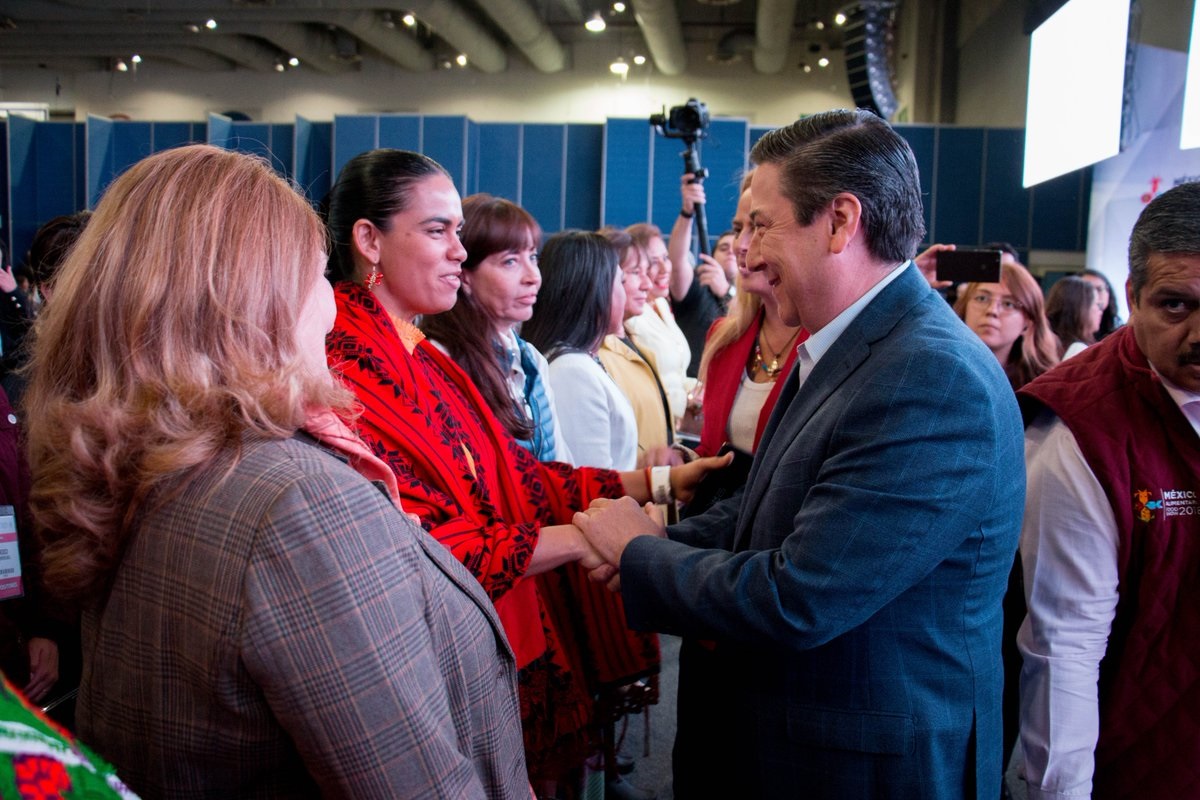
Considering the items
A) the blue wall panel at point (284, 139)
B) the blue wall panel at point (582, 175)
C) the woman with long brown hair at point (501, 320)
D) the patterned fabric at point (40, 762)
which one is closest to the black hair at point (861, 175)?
the woman with long brown hair at point (501, 320)

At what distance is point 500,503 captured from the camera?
161 centimetres

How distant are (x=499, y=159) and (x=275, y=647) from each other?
10.7m

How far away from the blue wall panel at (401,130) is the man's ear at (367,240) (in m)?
9.84

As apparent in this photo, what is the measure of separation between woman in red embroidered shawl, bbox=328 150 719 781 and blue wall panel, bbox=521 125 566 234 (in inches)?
367

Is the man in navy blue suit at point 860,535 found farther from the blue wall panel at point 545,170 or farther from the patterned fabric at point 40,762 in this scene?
the blue wall panel at point 545,170

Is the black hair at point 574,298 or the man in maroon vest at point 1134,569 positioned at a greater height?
the black hair at point 574,298

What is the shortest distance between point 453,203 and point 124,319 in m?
0.94

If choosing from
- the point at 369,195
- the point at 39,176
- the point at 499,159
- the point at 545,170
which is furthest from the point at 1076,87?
the point at 39,176

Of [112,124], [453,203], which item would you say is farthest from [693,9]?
[453,203]

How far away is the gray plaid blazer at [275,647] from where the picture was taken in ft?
2.39

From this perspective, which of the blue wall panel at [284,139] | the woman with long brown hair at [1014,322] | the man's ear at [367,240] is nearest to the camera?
the man's ear at [367,240]

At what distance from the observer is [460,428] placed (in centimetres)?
156

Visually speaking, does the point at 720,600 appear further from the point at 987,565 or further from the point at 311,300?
the point at 311,300

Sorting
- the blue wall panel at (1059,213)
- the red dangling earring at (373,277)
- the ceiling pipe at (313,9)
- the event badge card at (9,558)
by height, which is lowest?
the event badge card at (9,558)
